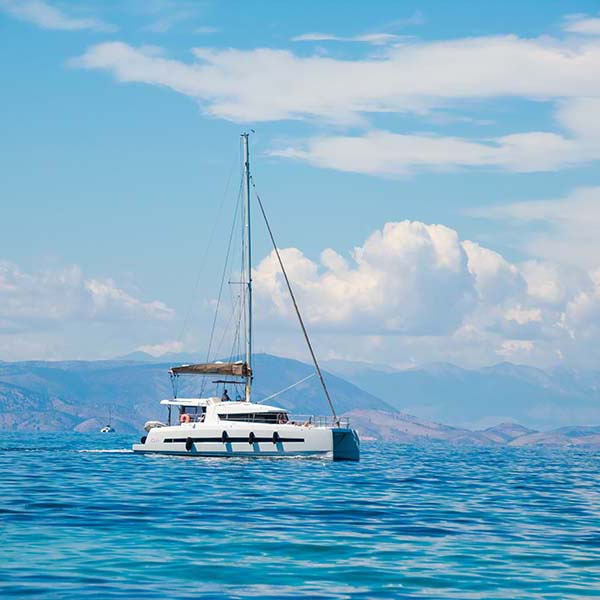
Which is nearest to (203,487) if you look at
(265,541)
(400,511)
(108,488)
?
(108,488)

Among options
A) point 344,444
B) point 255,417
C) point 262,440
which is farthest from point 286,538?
point 344,444

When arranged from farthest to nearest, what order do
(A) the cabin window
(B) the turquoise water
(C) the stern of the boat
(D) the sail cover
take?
(D) the sail cover → (C) the stern of the boat → (A) the cabin window → (B) the turquoise water

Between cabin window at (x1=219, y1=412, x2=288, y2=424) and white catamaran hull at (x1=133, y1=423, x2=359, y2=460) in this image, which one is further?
cabin window at (x1=219, y1=412, x2=288, y2=424)

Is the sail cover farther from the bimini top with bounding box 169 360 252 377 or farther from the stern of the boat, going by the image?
the stern of the boat

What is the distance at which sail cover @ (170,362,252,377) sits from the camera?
94.8m

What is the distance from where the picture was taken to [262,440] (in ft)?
292

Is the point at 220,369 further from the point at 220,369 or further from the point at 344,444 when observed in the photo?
the point at 344,444

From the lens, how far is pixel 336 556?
37312mm

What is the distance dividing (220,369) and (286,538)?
55.3 metres

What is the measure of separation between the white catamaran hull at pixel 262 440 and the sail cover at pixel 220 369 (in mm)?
5843

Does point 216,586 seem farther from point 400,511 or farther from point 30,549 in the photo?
point 400,511

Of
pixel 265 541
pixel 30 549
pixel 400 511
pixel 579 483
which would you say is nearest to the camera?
pixel 30 549

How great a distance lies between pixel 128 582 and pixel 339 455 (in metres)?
60.9

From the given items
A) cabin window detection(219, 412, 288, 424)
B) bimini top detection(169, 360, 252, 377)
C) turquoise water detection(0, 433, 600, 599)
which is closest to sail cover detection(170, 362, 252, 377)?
bimini top detection(169, 360, 252, 377)
